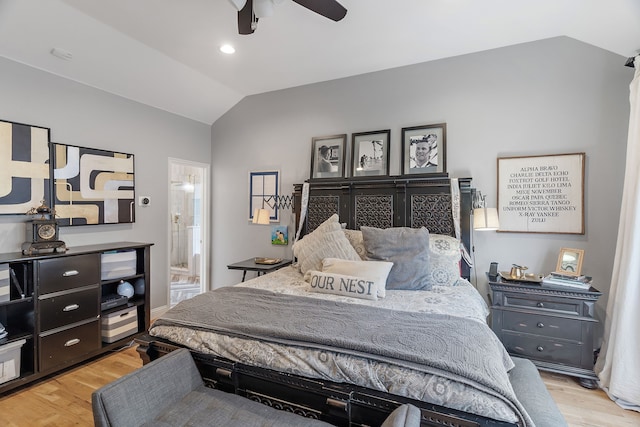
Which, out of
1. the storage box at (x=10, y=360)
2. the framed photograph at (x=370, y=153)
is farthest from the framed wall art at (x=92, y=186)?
the framed photograph at (x=370, y=153)

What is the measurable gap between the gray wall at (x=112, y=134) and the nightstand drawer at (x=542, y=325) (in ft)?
13.1

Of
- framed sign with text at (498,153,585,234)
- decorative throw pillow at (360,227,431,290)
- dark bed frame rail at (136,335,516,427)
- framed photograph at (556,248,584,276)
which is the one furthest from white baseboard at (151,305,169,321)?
framed photograph at (556,248,584,276)

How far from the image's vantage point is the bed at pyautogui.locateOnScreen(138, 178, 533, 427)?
1.31 m

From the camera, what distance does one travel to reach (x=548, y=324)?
102 inches

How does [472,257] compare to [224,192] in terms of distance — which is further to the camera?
[224,192]

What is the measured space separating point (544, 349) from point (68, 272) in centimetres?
413

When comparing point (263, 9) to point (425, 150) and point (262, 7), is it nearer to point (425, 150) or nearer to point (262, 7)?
Result: point (262, 7)

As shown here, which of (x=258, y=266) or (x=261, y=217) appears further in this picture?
(x=261, y=217)

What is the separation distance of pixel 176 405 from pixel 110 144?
122 inches

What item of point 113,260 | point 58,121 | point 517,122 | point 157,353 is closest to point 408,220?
point 517,122

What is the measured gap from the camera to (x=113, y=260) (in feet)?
10.4

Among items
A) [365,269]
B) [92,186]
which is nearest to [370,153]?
[365,269]

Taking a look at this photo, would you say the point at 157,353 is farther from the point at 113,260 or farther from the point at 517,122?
the point at 517,122

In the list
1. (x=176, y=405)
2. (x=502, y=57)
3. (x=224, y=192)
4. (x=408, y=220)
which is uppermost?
(x=502, y=57)
